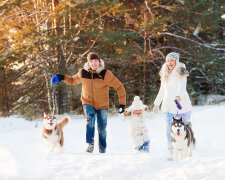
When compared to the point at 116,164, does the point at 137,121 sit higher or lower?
higher

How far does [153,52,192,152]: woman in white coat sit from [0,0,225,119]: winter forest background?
5.35 metres

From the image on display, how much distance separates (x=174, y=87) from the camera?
168 inches

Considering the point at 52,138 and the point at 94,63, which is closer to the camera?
the point at 52,138

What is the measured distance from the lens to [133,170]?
125 inches

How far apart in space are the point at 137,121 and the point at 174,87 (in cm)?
92

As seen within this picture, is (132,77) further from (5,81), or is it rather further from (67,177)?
(67,177)

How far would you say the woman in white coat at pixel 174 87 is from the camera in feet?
13.6

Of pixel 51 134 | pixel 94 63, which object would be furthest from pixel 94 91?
pixel 51 134

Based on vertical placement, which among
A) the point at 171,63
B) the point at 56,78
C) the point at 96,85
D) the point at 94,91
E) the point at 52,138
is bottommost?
the point at 52,138

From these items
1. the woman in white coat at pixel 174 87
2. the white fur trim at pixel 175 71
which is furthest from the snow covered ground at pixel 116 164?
the white fur trim at pixel 175 71

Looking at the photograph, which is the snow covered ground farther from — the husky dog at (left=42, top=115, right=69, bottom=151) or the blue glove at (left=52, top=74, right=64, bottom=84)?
the blue glove at (left=52, top=74, right=64, bottom=84)

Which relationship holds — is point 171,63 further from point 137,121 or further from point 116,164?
point 116,164

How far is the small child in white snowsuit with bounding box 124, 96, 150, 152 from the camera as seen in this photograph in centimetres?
466

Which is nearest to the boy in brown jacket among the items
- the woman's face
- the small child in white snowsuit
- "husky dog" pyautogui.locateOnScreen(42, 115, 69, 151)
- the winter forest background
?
the small child in white snowsuit
